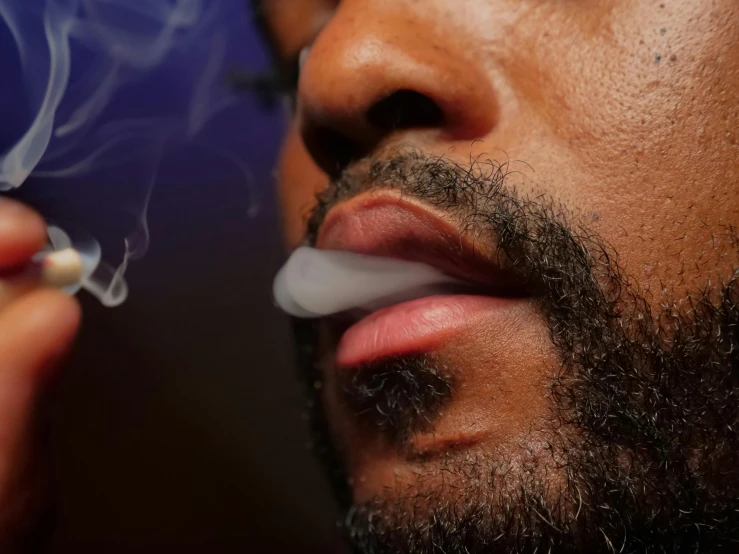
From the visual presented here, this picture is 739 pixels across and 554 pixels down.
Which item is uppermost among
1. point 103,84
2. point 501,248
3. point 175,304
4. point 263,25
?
point 501,248

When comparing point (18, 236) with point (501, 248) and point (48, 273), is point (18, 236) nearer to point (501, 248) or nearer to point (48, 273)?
point (48, 273)

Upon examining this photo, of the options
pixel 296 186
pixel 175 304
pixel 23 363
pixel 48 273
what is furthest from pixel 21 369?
pixel 175 304

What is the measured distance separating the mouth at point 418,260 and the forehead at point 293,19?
393 mm

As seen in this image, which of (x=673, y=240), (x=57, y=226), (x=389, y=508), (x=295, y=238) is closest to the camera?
(x=673, y=240)

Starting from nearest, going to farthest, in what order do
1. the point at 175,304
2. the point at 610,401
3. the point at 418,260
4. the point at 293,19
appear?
the point at 610,401 < the point at 418,260 < the point at 293,19 < the point at 175,304

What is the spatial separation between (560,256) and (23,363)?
1.70 feet

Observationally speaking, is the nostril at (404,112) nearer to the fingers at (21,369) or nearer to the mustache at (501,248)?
the mustache at (501,248)

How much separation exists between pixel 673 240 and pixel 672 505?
246mm

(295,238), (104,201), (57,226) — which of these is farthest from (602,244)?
(104,201)

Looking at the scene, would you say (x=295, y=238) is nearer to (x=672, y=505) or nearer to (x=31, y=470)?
(x=31, y=470)

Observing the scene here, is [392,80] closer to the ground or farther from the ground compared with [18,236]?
farther from the ground

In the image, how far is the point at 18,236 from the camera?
21.6 inches

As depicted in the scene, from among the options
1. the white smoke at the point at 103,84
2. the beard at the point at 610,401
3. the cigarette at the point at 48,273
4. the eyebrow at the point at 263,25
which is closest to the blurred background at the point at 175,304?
the white smoke at the point at 103,84

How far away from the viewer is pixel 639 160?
0.50 m
